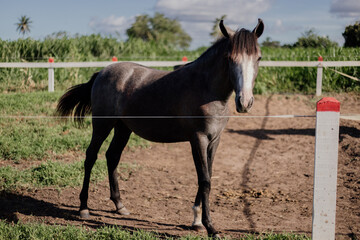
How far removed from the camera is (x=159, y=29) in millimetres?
72688

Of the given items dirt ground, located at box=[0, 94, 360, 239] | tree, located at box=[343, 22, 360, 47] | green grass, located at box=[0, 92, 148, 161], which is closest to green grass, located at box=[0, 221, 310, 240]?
dirt ground, located at box=[0, 94, 360, 239]

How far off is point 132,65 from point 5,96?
641 centimetres

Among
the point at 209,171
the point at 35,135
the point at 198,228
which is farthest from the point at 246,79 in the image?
the point at 35,135

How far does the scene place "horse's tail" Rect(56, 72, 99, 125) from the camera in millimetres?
5699

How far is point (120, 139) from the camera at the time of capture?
5.48m

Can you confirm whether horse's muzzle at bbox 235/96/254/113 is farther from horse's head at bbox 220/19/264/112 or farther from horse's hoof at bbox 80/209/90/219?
horse's hoof at bbox 80/209/90/219

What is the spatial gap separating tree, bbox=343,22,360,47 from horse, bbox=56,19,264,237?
1648 cm

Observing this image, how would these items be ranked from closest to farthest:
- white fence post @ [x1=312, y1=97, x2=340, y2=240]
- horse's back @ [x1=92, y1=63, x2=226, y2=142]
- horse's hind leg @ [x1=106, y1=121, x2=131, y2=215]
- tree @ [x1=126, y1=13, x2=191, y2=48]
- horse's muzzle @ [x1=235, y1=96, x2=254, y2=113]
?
1. white fence post @ [x1=312, y1=97, x2=340, y2=240]
2. horse's muzzle @ [x1=235, y1=96, x2=254, y2=113]
3. horse's back @ [x1=92, y1=63, x2=226, y2=142]
4. horse's hind leg @ [x1=106, y1=121, x2=131, y2=215]
5. tree @ [x1=126, y1=13, x2=191, y2=48]

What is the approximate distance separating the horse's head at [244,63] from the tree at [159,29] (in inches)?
2252

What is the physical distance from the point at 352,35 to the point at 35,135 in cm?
1710

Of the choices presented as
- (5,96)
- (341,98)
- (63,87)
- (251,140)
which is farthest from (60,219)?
(341,98)

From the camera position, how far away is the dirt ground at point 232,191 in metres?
4.70

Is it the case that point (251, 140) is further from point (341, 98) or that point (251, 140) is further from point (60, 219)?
point (60, 219)

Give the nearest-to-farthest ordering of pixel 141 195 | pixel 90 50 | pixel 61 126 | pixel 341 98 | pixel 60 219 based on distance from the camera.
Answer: pixel 60 219
pixel 141 195
pixel 61 126
pixel 341 98
pixel 90 50
